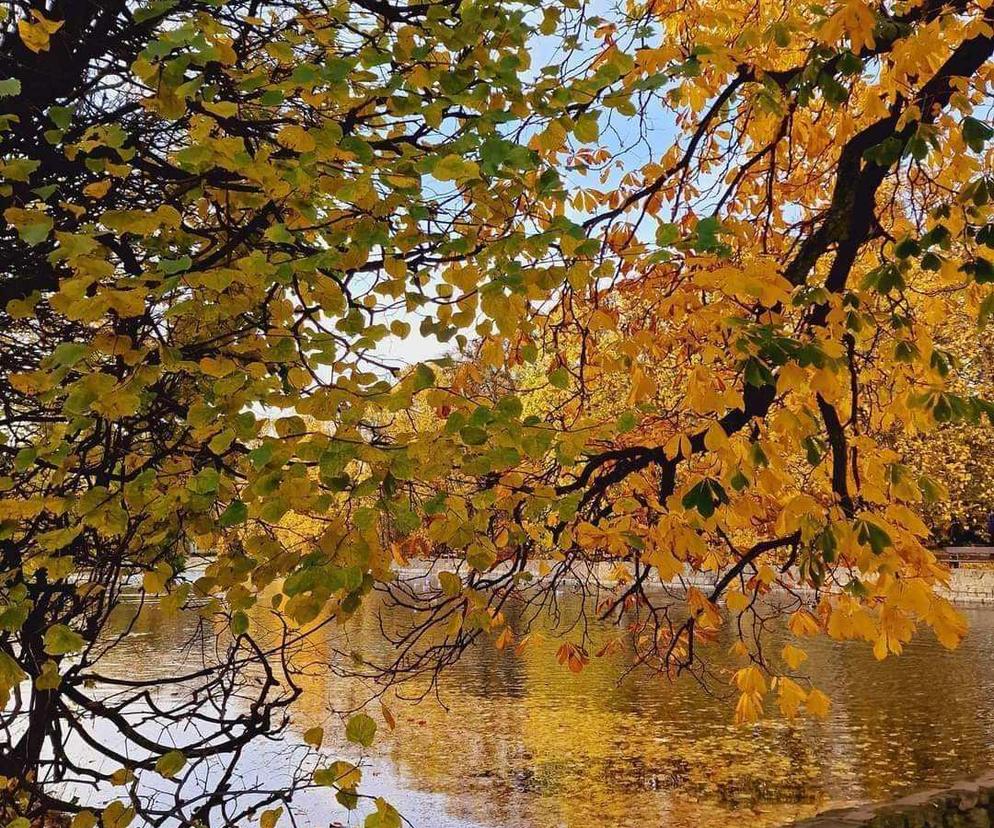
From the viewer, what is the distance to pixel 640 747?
12.1 meters

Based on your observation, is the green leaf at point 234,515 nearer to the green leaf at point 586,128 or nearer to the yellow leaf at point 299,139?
the yellow leaf at point 299,139

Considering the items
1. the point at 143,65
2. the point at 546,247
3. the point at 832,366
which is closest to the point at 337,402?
the point at 546,247

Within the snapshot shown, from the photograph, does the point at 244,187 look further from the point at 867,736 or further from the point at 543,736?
the point at 867,736

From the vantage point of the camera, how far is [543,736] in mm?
12805

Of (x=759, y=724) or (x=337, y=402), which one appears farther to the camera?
(x=759, y=724)

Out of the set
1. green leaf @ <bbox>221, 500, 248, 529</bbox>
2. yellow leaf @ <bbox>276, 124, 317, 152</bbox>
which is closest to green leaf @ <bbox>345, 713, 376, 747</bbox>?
green leaf @ <bbox>221, 500, 248, 529</bbox>

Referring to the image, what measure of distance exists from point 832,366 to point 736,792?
8214mm

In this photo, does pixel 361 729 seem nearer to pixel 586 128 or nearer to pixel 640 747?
pixel 586 128

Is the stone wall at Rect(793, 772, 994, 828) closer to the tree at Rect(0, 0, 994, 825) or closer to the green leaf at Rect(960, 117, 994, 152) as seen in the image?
the tree at Rect(0, 0, 994, 825)

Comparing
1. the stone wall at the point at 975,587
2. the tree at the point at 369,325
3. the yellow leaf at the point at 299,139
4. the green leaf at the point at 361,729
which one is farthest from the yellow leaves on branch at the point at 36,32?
the stone wall at the point at 975,587

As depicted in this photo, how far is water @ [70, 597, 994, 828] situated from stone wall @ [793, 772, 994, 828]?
3.22 feet

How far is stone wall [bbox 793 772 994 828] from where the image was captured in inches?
311

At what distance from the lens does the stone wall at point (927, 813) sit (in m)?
7.91

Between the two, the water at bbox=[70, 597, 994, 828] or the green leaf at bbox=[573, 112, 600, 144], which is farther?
the water at bbox=[70, 597, 994, 828]
